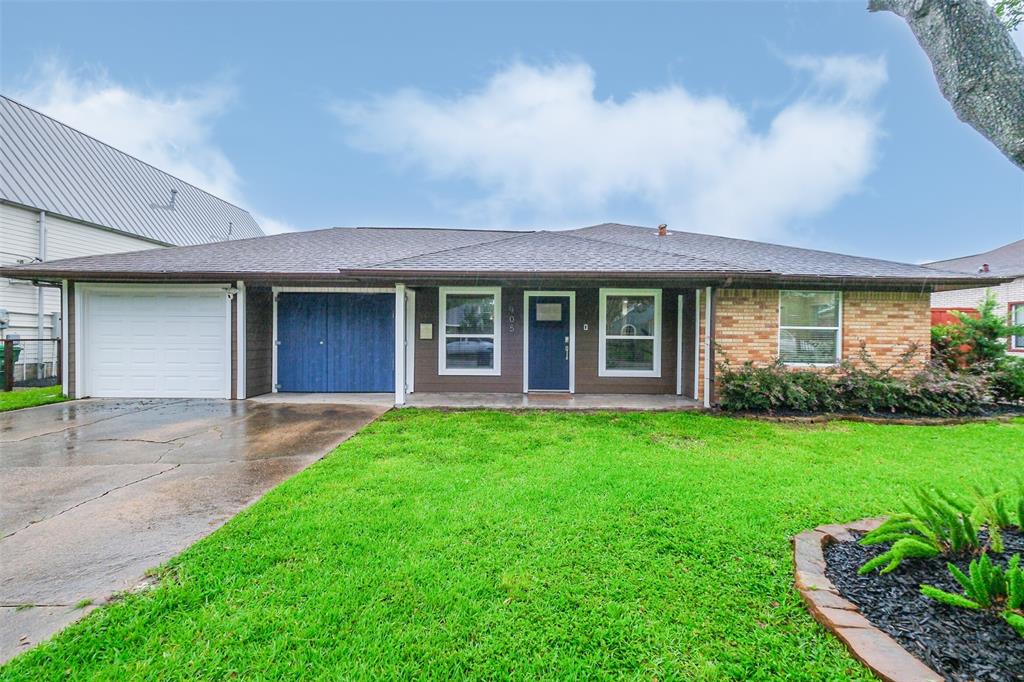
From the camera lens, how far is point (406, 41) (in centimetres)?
1230

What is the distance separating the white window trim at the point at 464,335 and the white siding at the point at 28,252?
473 inches

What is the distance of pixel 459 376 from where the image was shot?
9.25m

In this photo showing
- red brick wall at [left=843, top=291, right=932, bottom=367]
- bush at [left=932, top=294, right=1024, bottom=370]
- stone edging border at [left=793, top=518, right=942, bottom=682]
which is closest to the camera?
stone edging border at [left=793, top=518, right=942, bottom=682]

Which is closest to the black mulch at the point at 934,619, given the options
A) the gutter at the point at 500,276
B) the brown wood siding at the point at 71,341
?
the gutter at the point at 500,276

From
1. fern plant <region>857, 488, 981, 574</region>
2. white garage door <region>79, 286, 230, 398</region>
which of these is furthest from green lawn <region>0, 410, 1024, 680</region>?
white garage door <region>79, 286, 230, 398</region>

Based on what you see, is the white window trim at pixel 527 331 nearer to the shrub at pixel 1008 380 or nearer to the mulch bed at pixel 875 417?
the mulch bed at pixel 875 417

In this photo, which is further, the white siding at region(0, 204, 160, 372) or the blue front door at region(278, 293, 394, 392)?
the white siding at region(0, 204, 160, 372)

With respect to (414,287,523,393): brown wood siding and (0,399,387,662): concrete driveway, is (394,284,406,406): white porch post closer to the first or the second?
(0,399,387,662): concrete driveway

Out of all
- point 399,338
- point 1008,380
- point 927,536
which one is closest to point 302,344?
point 399,338

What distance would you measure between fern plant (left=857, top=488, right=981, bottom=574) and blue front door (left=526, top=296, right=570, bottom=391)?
6.59 metres

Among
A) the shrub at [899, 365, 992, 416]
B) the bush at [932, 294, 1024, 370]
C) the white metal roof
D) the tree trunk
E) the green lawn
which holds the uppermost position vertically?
the white metal roof

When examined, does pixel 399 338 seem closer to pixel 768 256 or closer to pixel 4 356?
pixel 768 256

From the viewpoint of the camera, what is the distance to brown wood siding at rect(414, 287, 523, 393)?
362 inches

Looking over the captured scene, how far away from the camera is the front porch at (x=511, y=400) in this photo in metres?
7.70
